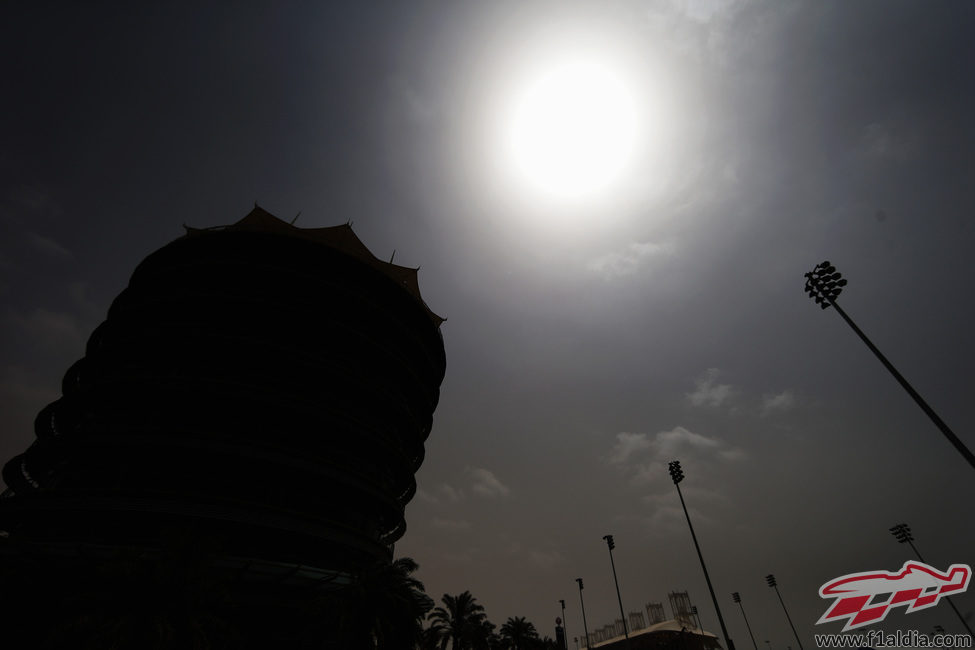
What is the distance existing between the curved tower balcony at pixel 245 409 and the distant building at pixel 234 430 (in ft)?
0.37

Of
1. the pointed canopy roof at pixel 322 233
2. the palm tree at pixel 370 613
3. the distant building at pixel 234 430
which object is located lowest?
the palm tree at pixel 370 613

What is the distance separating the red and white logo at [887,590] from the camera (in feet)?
63.8

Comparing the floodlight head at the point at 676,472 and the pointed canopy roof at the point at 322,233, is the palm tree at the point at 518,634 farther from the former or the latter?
the pointed canopy roof at the point at 322,233

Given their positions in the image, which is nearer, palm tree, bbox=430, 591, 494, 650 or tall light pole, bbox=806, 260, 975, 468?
tall light pole, bbox=806, 260, 975, 468

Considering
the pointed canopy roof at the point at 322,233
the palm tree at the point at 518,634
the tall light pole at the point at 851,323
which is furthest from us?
the palm tree at the point at 518,634

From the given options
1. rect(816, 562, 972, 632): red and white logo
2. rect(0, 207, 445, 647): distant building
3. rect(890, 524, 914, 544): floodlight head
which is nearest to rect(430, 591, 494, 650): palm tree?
rect(0, 207, 445, 647): distant building

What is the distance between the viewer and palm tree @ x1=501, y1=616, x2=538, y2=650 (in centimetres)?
5394

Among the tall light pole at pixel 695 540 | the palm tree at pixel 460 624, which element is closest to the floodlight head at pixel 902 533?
the tall light pole at pixel 695 540

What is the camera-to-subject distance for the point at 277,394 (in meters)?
25.0

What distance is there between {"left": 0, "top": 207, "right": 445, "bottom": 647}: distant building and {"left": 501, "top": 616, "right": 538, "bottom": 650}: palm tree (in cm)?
3320

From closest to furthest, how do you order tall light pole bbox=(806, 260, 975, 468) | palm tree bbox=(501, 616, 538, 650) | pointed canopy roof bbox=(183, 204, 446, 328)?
tall light pole bbox=(806, 260, 975, 468), pointed canopy roof bbox=(183, 204, 446, 328), palm tree bbox=(501, 616, 538, 650)

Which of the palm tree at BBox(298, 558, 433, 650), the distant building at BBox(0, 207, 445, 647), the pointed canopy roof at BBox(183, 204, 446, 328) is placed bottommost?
the palm tree at BBox(298, 558, 433, 650)

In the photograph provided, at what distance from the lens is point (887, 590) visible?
814 inches

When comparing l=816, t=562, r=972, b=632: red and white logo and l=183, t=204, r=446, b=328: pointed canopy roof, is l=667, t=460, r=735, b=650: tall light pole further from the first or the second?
l=183, t=204, r=446, b=328: pointed canopy roof
